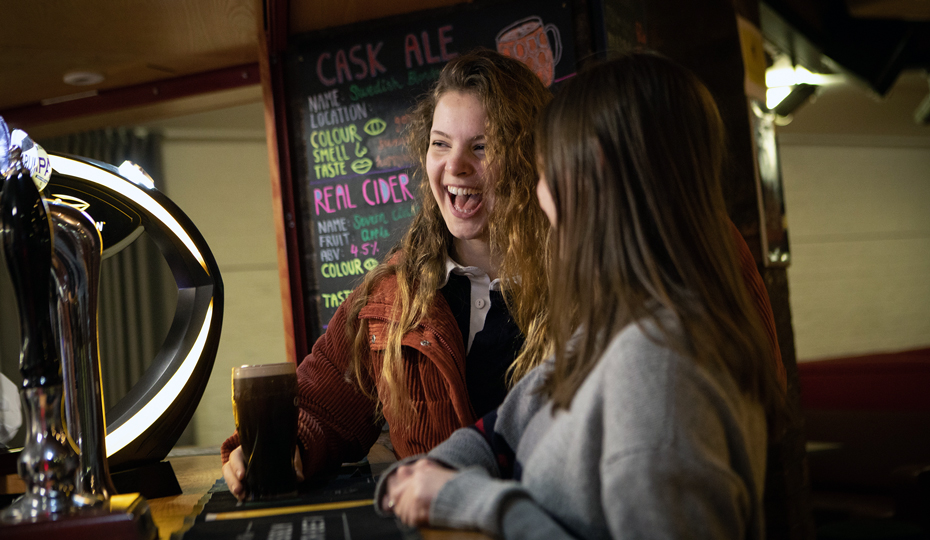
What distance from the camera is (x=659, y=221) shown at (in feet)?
2.48

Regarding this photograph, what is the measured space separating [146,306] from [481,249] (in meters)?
3.94

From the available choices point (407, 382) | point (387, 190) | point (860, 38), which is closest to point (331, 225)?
point (387, 190)

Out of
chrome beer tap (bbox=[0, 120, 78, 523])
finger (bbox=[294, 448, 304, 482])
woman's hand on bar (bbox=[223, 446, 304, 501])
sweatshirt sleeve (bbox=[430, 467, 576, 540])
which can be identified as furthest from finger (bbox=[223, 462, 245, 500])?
sweatshirt sleeve (bbox=[430, 467, 576, 540])

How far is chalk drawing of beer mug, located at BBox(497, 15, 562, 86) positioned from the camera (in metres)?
2.44

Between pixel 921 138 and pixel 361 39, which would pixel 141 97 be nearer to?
pixel 361 39

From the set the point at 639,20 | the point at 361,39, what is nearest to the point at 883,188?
the point at 639,20

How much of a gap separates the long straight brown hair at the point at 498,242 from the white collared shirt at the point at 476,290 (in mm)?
23

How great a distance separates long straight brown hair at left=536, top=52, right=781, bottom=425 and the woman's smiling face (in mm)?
628

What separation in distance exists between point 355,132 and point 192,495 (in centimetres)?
198

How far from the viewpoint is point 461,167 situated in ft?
4.80

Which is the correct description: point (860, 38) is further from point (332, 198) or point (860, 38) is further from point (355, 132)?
point (332, 198)

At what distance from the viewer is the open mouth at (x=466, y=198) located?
148cm

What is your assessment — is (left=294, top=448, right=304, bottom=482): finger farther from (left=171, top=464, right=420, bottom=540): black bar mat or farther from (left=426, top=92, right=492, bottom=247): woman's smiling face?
(left=426, top=92, right=492, bottom=247): woman's smiling face

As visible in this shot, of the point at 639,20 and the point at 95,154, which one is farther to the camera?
the point at 95,154
